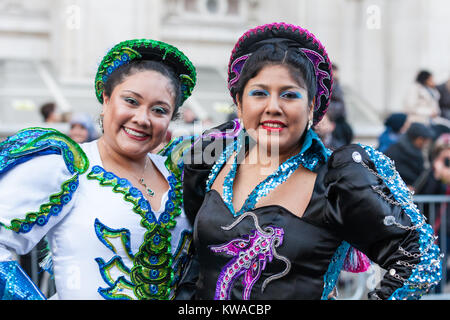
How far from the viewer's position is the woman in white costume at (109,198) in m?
2.27

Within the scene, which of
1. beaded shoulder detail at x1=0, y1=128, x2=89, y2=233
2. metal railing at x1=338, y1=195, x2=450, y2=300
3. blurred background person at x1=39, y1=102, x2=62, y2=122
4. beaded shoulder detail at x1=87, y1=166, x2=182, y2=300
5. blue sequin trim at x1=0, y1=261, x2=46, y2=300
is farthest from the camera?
blurred background person at x1=39, y1=102, x2=62, y2=122

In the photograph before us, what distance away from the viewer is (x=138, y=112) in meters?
2.45

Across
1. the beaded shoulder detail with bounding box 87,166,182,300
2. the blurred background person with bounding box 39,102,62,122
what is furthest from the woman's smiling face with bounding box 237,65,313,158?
the blurred background person with bounding box 39,102,62,122

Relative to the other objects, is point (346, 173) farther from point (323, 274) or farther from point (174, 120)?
point (174, 120)

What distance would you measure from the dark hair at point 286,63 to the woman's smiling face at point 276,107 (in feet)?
0.05

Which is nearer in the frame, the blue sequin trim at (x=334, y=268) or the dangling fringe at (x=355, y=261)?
the blue sequin trim at (x=334, y=268)

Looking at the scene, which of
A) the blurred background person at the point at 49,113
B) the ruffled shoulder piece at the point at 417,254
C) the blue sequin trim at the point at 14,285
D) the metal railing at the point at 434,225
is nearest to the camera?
the ruffled shoulder piece at the point at 417,254

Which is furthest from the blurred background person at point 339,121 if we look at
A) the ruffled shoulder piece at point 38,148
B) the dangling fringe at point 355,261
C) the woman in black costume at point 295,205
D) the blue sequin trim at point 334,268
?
the ruffled shoulder piece at point 38,148

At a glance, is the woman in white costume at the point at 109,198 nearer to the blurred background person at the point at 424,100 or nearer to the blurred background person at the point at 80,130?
the blurred background person at the point at 80,130

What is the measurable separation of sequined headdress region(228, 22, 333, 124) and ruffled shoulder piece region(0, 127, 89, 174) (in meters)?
0.66

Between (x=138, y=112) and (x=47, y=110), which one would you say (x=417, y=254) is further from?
(x=47, y=110)

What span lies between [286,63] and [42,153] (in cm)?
96

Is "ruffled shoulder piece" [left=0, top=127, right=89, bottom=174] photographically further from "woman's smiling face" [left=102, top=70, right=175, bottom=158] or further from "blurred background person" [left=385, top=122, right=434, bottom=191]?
"blurred background person" [left=385, top=122, right=434, bottom=191]

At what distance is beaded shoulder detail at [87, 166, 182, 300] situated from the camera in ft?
7.95
